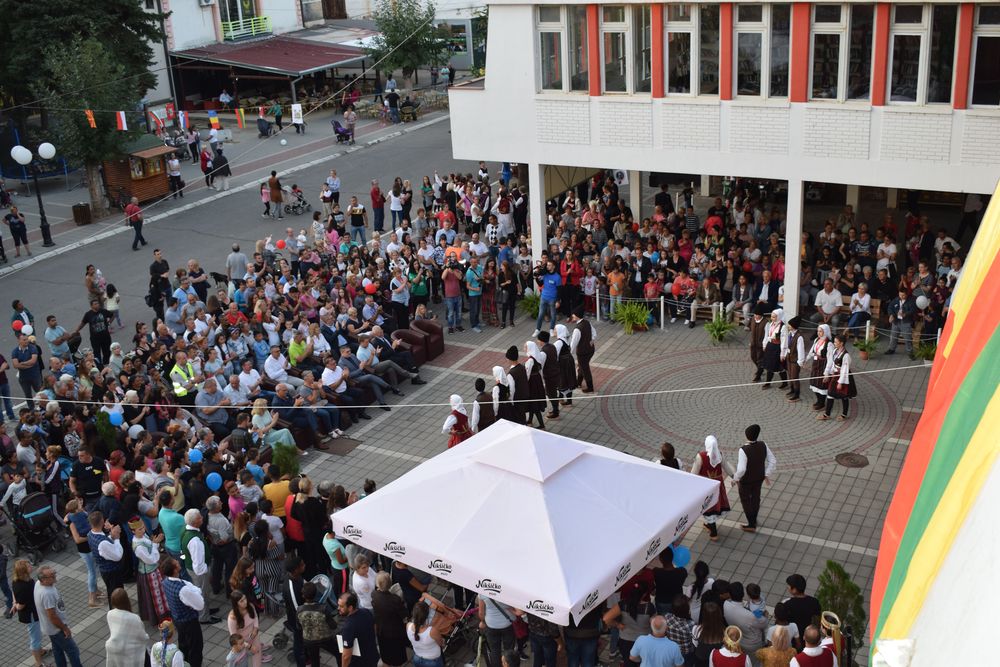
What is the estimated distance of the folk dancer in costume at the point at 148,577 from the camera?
11.7 meters

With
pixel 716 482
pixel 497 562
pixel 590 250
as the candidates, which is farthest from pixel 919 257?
pixel 497 562

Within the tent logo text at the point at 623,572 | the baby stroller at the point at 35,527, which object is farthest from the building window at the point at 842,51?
the baby stroller at the point at 35,527

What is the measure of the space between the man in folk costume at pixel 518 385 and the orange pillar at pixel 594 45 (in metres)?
6.64

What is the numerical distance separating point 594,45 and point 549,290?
15.2 ft

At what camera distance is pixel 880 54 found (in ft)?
57.6

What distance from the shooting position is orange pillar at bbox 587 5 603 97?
65.1ft

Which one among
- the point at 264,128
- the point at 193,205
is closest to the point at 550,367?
the point at 193,205

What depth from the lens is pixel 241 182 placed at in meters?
34.3

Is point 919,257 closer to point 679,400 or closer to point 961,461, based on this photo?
point 679,400

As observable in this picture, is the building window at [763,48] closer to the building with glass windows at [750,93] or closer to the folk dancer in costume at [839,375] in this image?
the building with glass windows at [750,93]

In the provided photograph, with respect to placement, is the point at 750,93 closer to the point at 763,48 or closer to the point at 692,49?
the point at 763,48

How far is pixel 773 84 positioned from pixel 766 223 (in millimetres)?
4335

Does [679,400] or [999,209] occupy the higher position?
[999,209]

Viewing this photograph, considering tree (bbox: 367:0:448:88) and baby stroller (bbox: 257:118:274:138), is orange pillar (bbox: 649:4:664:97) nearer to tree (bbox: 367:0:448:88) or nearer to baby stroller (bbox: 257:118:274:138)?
baby stroller (bbox: 257:118:274:138)
